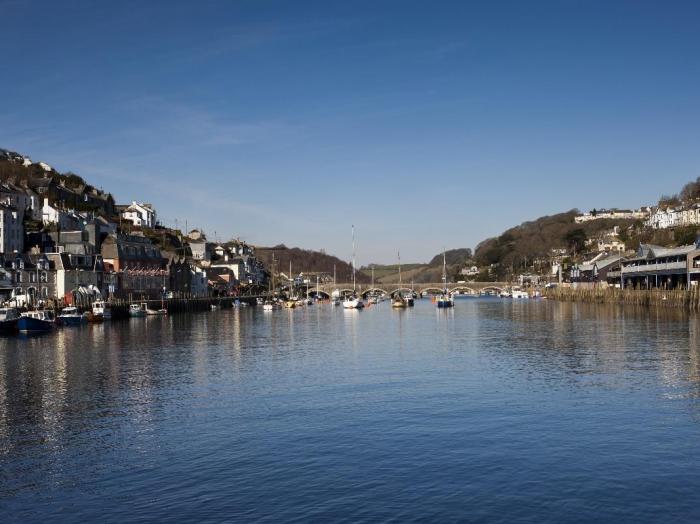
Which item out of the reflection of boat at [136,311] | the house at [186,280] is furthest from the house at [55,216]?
the reflection of boat at [136,311]

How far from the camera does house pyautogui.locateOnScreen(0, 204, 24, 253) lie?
112500 mm

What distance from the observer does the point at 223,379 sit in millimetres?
42156

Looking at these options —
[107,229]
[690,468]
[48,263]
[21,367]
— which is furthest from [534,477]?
[107,229]

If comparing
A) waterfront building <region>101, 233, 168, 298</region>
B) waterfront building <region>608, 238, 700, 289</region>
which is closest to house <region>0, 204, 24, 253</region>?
waterfront building <region>101, 233, 168, 298</region>

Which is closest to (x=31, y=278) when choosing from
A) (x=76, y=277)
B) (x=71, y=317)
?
(x=76, y=277)

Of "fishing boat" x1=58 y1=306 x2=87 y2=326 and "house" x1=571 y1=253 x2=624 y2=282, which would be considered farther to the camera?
"house" x1=571 y1=253 x2=624 y2=282

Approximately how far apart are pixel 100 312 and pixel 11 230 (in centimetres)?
2397

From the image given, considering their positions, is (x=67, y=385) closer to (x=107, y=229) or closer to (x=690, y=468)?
(x=690, y=468)

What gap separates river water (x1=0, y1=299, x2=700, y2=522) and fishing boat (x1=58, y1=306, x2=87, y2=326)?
4422cm

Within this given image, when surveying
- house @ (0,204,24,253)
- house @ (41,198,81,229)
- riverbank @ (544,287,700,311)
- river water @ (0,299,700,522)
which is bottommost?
river water @ (0,299,700,522)

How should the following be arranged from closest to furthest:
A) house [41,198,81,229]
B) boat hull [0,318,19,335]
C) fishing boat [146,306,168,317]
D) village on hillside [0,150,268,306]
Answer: boat hull [0,318,19,335]
village on hillside [0,150,268,306]
fishing boat [146,306,168,317]
house [41,198,81,229]

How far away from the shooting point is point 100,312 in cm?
10506

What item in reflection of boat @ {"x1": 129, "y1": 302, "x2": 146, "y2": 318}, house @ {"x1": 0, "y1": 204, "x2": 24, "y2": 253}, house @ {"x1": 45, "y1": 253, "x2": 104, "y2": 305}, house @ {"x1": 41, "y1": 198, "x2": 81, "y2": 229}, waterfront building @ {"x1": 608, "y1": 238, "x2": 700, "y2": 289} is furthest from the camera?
house @ {"x1": 41, "y1": 198, "x2": 81, "y2": 229}

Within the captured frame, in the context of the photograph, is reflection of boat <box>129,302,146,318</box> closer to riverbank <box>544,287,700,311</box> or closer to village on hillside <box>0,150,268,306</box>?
village on hillside <box>0,150,268,306</box>
